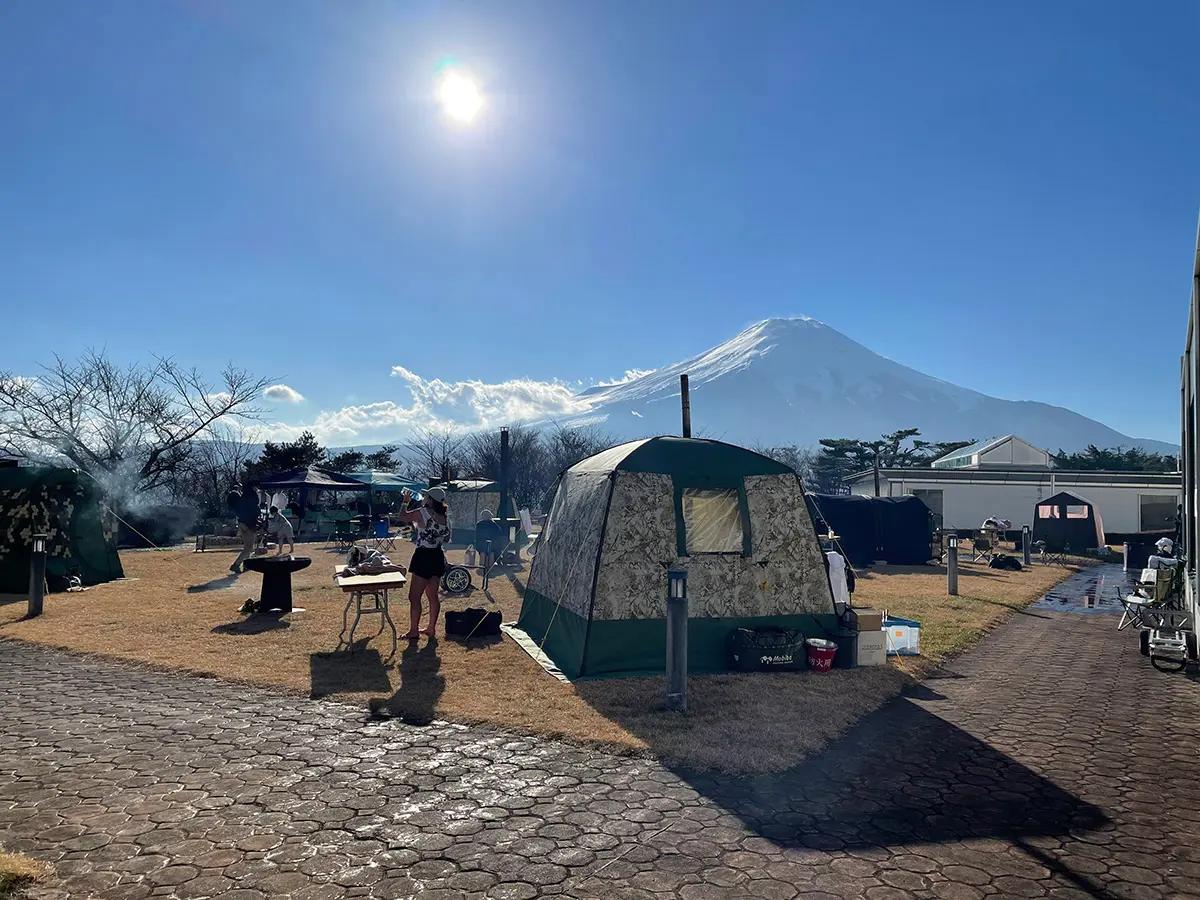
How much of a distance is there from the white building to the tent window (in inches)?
1181

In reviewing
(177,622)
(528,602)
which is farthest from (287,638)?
(528,602)

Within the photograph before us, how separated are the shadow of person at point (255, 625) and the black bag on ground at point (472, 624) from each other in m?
2.45

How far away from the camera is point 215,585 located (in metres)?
15.1

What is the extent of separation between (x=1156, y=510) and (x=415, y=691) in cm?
3967

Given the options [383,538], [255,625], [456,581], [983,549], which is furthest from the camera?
[983,549]

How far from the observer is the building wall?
3597 centimetres

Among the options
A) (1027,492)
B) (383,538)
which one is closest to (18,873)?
(383,538)

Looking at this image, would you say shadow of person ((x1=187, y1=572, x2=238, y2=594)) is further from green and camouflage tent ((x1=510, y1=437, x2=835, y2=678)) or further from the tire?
green and camouflage tent ((x1=510, y1=437, x2=835, y2=678))

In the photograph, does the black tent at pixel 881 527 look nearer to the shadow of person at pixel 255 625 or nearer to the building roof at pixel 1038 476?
the building roof at pixel 1038 476

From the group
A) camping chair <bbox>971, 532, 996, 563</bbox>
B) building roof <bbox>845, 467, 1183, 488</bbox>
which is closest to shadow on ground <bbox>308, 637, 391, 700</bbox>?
camping chair <bbox>971, 532, 996, 563</bbox>

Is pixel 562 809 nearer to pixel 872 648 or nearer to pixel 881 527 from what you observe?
pixel 872 648

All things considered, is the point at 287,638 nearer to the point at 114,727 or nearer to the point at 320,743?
the point at 114,727

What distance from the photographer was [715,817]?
457 centimetres

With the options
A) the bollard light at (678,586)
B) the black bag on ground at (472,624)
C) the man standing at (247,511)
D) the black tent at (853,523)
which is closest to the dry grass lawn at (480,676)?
the black bag on ground at (472,624)
